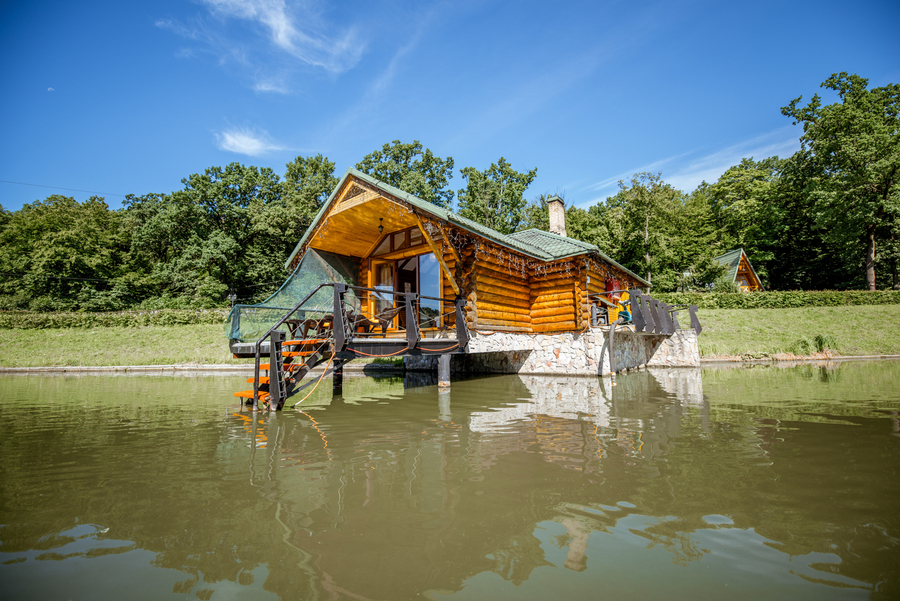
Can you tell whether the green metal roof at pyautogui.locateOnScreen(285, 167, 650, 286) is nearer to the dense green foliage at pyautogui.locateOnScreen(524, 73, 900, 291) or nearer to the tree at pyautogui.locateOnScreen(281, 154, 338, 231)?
the dense green foliage at pyautogui.locateOnScreen(524, 73, 900, 291)

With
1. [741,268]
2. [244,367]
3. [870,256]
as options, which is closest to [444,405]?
[244,367]

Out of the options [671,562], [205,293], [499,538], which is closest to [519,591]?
[499,538]

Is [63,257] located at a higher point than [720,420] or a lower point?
higher

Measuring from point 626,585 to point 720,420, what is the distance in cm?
522

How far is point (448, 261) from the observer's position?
11656mm

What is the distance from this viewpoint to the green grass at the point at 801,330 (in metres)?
17.3

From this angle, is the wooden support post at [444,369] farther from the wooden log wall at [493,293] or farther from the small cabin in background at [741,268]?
the small cabin in background at [741,268]

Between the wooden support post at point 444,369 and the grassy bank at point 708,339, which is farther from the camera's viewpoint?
the grassy bank at point 708,339

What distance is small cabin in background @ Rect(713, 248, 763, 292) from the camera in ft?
104

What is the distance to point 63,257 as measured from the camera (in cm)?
3672

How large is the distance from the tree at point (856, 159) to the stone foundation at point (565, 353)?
2351 centimetres

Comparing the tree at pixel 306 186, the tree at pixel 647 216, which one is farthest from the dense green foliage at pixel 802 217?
the tree at pixel 306 186

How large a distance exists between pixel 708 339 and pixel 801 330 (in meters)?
5.01

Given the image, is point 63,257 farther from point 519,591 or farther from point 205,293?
point 519,591
